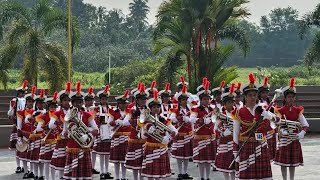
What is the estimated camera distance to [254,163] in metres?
9.30

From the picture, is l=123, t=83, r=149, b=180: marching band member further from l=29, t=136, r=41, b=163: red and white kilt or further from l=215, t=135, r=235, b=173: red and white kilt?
l=29, t=136, r=41, b=163: red and white kilt

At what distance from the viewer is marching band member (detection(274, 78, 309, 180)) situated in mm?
11203

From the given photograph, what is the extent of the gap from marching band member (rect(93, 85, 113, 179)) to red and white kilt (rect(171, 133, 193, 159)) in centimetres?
152

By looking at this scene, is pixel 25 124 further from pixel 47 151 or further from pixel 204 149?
pixel 204 149

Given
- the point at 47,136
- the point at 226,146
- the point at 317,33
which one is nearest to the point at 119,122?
the point at 47,136

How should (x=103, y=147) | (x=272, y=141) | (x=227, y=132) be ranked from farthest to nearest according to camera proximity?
(x=103, y=147) → (x=272, y=141) → (x=227, y=132)

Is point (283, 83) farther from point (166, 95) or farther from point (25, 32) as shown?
point (166, 95)

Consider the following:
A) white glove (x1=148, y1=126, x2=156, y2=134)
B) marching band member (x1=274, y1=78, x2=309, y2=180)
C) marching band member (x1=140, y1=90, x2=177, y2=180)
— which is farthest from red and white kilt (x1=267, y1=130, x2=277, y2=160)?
white glove (x1=148, y1=126, x2=156, y2=134)

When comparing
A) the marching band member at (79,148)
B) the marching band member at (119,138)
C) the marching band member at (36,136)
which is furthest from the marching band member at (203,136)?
the marching band member at (36,136)

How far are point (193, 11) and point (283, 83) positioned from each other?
11.0 metres

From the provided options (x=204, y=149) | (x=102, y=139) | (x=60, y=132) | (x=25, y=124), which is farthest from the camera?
(x=25, y=124)

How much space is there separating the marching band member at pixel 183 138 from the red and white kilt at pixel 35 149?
300 centimetres

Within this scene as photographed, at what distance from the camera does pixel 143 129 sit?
10555 mm

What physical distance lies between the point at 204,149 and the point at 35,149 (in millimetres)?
3693
